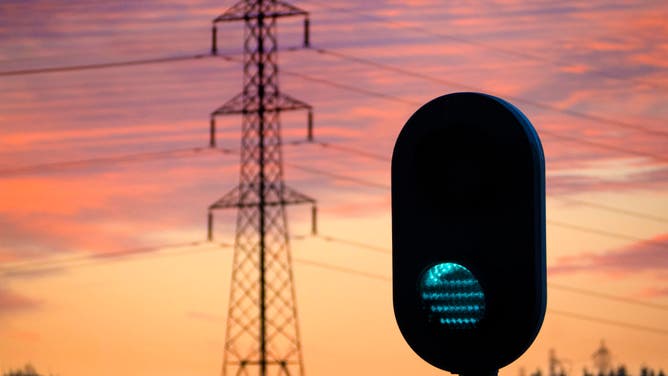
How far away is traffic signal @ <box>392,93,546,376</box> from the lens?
4566 mm

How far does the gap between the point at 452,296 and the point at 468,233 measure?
0.22 m

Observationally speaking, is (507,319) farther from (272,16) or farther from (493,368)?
(272,16)

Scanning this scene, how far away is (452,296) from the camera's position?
466 centimetres

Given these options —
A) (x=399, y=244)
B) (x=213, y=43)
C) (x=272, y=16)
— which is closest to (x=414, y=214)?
(x=399, y=244)

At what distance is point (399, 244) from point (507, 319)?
513 millimetres

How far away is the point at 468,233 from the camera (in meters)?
4.71

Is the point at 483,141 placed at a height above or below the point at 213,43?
above

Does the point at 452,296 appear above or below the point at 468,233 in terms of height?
below

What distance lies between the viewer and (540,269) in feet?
14.8

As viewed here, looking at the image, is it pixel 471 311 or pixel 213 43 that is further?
pixel 213 43

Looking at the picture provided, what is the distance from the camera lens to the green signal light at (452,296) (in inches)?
183

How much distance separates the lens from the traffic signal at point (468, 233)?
4566 millimetres

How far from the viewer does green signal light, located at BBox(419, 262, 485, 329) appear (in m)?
4.64

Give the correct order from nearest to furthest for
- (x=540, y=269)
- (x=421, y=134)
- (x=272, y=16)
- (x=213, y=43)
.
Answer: (x=540, y=269), (x=421, y=134), (x=272, y=16), (x=213, y=43)
